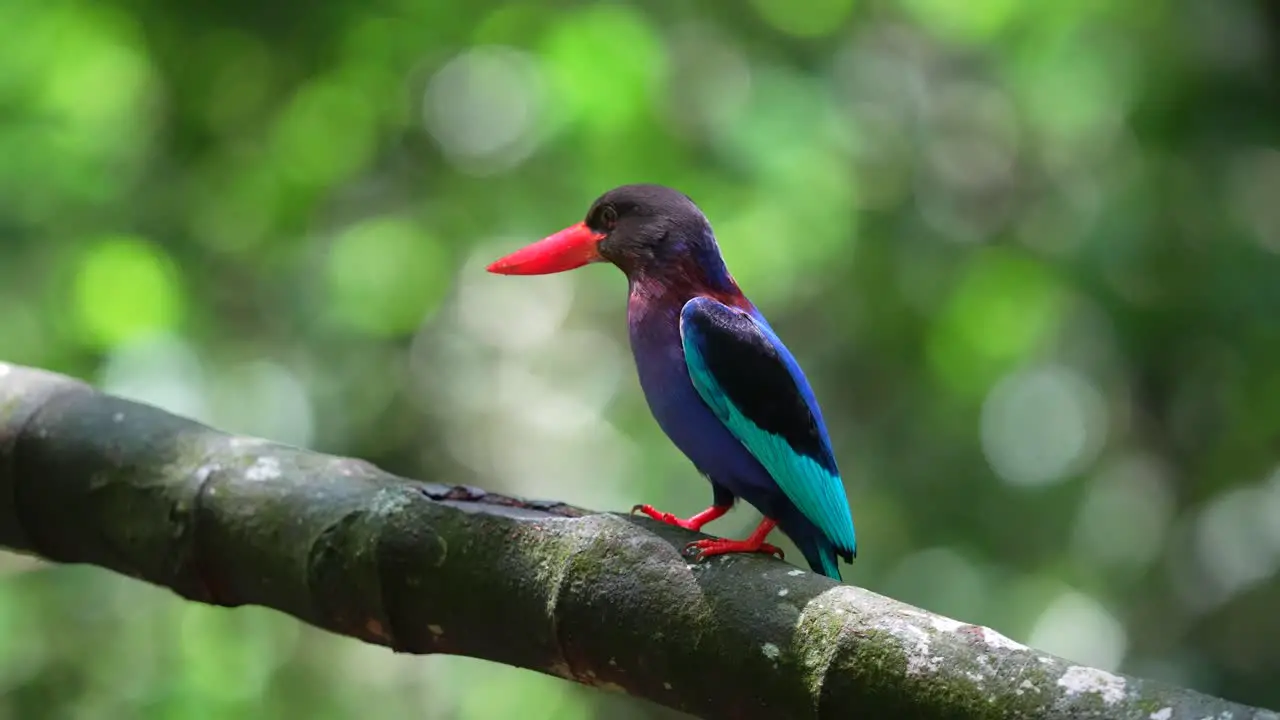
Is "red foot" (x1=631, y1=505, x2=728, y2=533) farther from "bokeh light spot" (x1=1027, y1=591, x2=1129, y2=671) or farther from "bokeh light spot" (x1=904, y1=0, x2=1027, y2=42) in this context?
"bokeh light spot" (x1=904, y1=0, x2=1027, y2=42)

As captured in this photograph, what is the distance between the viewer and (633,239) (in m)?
1.88

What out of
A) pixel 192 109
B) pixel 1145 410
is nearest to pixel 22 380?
pixel 192 109

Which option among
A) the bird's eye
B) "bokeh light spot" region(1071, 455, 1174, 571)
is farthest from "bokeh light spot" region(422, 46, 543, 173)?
"bokeh light spot" region(1071, 455, 1174, 571)

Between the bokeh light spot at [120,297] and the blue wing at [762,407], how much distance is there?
221 centimetres

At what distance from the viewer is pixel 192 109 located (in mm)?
3900

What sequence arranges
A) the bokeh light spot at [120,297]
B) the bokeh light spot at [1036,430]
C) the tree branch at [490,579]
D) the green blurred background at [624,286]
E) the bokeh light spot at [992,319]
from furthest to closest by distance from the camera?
1. the bokeh light spot at [1036,430]
2. the bokeh light spot at [992,319]
3. the green blurred background at [624,286]
4. the bokeh light spot at [120,297]
5. the tree branch at [490,579]

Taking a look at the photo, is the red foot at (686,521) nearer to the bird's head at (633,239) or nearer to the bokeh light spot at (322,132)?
the bird's head at (633,239)

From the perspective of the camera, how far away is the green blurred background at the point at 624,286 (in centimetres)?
349

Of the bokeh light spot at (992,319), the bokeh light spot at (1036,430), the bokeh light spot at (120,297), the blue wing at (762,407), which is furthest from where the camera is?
the bokeh light spot at (1036,430)

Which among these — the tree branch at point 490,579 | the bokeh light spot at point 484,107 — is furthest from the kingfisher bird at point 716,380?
the bokeh light spot at point 484,107

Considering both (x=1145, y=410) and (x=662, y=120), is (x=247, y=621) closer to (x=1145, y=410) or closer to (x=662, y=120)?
(x=662, y=120)

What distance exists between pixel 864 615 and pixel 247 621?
2967 mm

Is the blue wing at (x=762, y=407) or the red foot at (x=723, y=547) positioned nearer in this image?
the red foot at (x=723, y=547)

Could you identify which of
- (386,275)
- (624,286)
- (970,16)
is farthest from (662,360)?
(970,16)
